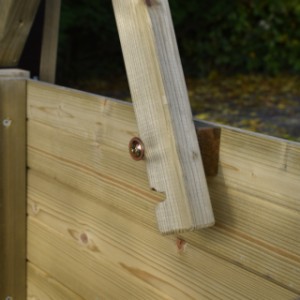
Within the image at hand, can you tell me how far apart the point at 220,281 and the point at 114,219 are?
490 mm

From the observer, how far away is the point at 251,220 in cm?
152

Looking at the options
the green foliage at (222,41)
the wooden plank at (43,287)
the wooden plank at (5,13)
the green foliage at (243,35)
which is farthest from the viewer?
the green foliage at (243,35)

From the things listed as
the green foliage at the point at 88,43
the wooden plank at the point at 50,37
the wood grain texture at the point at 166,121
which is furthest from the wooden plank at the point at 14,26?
the green foliage at the point at 88,43

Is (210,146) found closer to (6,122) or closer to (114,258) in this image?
(114,258)

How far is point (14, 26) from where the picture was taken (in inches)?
90.8

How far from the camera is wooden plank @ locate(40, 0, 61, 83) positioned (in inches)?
100

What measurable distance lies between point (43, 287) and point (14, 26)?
3.10ft

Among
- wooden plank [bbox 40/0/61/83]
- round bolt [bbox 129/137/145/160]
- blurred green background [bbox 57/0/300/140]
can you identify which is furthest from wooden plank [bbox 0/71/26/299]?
blurred green background [bbox 57/0/300/140]

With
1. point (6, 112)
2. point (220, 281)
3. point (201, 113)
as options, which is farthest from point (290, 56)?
point (220, 281)

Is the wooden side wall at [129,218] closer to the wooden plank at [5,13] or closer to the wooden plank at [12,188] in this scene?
the wooden plank at [12,188]

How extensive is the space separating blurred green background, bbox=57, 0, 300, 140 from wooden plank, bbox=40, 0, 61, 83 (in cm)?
605

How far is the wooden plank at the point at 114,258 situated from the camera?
162 centimetres

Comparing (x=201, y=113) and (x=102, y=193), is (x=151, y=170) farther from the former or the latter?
(x=201, y=113)

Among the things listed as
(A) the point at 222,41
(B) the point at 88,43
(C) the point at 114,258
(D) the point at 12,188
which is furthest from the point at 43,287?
(A) the point at 222,41
